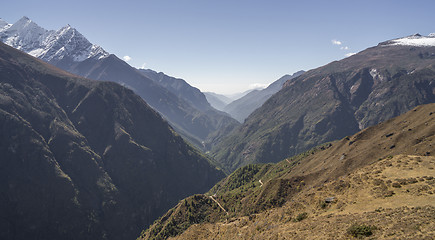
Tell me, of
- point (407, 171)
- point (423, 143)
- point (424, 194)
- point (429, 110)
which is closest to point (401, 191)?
point (424, 194)

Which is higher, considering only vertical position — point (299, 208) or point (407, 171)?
point (407, 171)

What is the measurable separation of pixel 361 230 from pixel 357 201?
2549cm

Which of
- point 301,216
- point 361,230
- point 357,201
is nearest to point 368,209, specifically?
point 357,201

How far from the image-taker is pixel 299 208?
275ft

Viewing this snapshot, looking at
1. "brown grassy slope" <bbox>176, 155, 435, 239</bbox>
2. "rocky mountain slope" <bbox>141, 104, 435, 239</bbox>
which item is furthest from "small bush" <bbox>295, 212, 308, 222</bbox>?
"brown grassy slope" <bbox>176, 155, 435, 239</bbox>

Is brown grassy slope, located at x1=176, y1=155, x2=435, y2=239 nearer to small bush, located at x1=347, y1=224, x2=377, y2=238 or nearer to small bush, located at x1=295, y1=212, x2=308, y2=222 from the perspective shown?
small bush, located at x1=295, y1=212, x2=308, y2=222

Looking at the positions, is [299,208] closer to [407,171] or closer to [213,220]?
[407,171]

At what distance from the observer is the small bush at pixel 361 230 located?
48.4 meters

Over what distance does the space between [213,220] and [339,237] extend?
120 metres

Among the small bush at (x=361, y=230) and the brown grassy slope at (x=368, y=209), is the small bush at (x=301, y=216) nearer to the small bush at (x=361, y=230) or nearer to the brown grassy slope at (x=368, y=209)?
the brown grassy slope at (x=368, y=209)

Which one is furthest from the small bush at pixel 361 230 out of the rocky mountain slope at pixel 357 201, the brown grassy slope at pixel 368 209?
the brown grassy slope at pixel 368 209

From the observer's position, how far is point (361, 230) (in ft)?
162

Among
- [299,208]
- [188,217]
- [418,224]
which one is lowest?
[188,217]

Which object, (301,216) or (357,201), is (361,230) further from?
(301,216)
